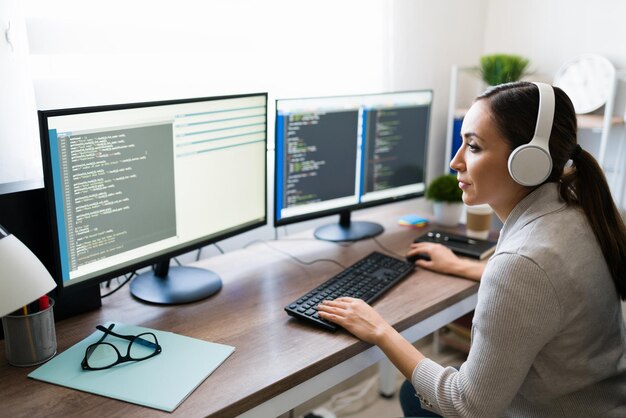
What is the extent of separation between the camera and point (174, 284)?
4.67 ft

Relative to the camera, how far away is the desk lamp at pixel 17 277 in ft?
2.70

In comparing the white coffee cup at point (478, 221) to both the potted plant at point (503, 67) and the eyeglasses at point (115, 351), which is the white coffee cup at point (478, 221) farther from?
the eyeglasses at point (115, 351)

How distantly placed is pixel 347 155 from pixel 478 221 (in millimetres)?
470

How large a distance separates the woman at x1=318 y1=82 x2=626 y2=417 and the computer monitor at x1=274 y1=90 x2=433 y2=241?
0.57 metres

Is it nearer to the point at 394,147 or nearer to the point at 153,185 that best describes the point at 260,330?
the point at 153,185

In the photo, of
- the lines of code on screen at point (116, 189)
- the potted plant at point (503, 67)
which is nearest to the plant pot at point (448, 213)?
the potted plant at point (503, 67)

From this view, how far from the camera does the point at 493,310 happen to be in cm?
99

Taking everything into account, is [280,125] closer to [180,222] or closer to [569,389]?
[180,222]

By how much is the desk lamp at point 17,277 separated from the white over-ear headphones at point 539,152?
0.82 m

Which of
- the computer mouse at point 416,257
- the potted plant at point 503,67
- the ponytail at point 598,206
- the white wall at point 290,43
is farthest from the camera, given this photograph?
the potted plant at point 503,67

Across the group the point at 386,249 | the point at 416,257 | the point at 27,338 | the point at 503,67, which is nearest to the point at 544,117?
the point at 416,257

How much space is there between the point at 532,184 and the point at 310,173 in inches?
29.9

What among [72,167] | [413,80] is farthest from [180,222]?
[413,80]

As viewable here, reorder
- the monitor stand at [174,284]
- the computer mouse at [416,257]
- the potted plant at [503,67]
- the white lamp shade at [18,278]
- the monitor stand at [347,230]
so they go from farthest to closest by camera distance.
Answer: the potted plant at [503,67], the monitor stand at [347,230], the computer mouse at [416,257], the monitor stand at [174,284], the white lamp shade at [18,278]
